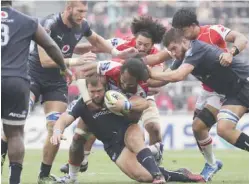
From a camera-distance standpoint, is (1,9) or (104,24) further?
(104,24)

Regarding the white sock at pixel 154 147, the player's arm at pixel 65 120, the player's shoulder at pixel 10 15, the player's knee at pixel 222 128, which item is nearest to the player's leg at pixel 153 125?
the white sock at pixel 154 147

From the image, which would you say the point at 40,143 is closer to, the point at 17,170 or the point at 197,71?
the point at 197,71

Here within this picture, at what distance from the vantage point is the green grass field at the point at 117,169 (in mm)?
10836

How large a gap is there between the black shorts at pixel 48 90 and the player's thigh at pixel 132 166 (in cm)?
166

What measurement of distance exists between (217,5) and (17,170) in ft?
50.5

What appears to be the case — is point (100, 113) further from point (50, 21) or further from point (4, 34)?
point (4, 34)

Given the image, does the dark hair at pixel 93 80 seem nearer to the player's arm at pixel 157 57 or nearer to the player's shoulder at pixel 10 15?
the player's arm at pixel 157 57

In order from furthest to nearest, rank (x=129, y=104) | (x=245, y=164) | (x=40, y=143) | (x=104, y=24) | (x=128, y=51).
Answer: (x=104, y=24) → (x=40, y=143) → (x=245, y=164) → (x=128, y=51) → (x=129, y=104)

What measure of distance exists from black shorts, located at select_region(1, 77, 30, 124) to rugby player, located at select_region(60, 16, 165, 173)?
2.88 meters

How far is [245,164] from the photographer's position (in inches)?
571

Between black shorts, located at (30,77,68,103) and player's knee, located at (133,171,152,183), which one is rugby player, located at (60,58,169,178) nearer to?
player's knee, located at (133,171,152,183)

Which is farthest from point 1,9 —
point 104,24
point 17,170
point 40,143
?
point 104,24

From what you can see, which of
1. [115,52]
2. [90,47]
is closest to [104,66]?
[115,52]

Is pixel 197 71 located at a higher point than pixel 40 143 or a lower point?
higher
